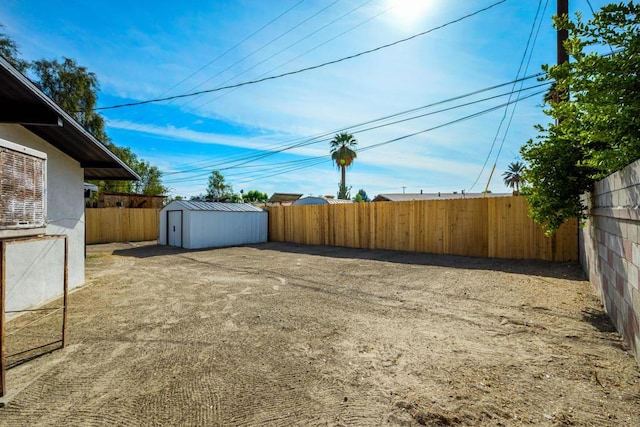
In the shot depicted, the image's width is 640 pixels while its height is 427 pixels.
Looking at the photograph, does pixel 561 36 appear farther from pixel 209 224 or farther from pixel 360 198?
pixel 360 198

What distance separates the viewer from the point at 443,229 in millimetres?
9695

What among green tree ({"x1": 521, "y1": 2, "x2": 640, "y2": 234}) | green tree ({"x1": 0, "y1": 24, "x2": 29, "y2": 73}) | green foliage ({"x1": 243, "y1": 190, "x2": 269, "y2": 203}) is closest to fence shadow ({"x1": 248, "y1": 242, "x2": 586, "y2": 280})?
green tree ({"x1": 521, "y1": 2, "x2": 640, "y2": 234})

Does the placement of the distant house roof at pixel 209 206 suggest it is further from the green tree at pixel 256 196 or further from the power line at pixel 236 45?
the green tree at pixel 256 196

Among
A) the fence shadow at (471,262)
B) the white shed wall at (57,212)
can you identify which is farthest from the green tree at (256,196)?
the white shed wall at (57,212)

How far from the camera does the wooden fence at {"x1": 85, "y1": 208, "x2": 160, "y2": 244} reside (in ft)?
48.2

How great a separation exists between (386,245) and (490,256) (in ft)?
11.5

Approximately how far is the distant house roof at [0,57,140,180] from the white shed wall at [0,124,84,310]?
0.61 feet

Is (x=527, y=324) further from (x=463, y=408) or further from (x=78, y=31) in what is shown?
(x=78, y=31)

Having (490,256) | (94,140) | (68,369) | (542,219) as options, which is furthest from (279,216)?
(68,369)

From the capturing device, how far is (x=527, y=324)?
370 centimetres

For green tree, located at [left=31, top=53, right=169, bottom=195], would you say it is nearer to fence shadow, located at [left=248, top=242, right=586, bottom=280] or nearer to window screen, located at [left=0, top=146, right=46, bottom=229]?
fence shadow, located at [left=248, top=242, right=586, bottom=280]

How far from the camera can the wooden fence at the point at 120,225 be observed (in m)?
14.7

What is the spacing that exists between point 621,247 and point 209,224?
44.4ft

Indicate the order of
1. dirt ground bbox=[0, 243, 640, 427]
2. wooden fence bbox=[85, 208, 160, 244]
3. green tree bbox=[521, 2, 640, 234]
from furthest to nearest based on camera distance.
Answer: wooden fence bbox=[85, 208, 160, 244]
green tree bbox=[521, 2, 640, 234]
dirt ground bbox=[0, 243, 640, 427]
